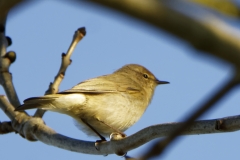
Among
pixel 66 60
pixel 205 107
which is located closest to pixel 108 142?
pixel 66 60

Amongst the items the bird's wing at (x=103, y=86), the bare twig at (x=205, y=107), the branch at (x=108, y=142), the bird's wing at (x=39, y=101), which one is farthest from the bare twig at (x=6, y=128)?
the bare twig at (x=205, y=107)

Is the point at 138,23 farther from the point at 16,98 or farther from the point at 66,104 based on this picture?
the point at 66,104

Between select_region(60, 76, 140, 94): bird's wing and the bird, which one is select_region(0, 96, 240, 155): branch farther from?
select_region(60, 76, 140, 94): bird's wing

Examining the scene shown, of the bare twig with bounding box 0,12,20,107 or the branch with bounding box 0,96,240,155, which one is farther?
the bare twig with bounding box 0,12,20,107

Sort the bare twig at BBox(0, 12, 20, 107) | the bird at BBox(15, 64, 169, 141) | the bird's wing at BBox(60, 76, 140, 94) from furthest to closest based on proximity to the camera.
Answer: the bird's wing at BBox(60, 76, 140, 94), the bird at BBox(15, 64, 169, 141), the bare twig at BBox(0, 12, 20, 107)

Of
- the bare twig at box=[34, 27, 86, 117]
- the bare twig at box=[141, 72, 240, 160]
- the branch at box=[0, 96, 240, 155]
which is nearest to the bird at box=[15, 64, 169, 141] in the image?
the bare twig at box=[34, 27, 86, 117]

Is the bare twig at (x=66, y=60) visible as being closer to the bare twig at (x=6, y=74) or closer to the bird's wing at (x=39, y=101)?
the bird's wing at (x=39, y=101)

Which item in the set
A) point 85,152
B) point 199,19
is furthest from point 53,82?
point 199,19

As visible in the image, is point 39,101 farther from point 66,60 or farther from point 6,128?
point 66,60

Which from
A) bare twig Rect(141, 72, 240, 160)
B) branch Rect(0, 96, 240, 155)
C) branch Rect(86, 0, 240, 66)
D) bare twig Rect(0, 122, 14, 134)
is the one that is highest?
branch Rect(86, 0, 240, 66)
